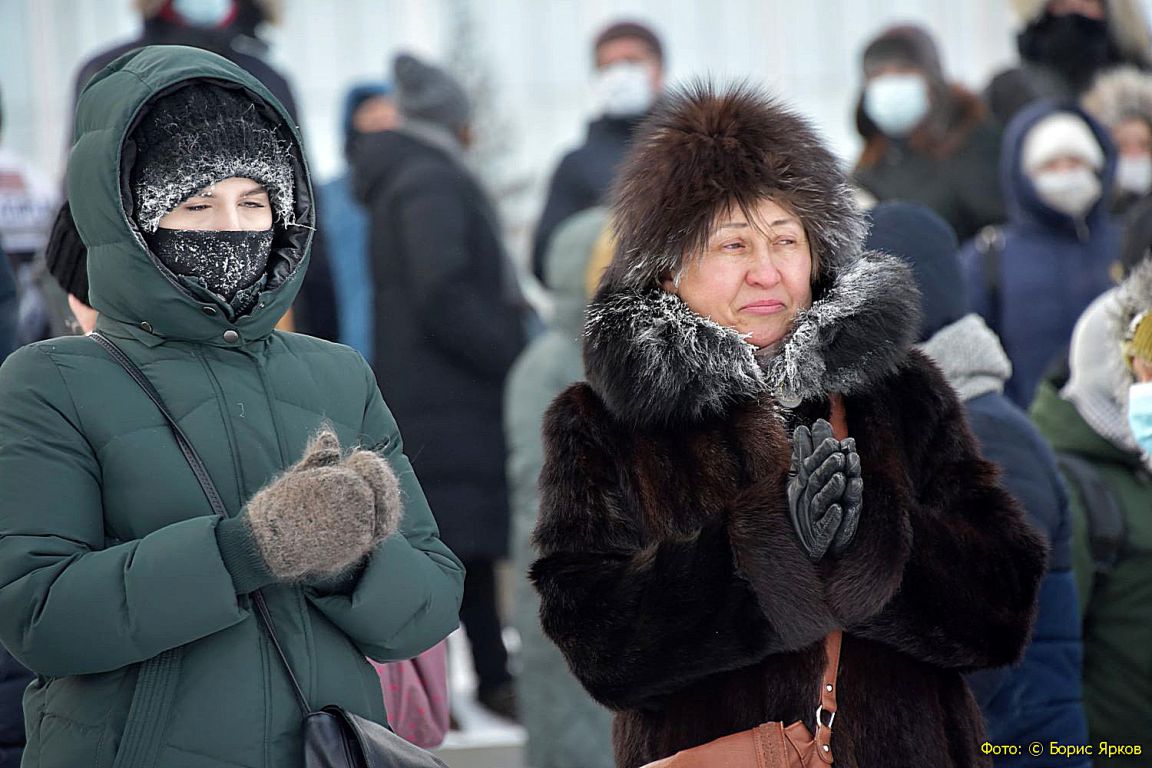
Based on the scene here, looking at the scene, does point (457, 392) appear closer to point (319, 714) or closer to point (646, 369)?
point (646, 369)

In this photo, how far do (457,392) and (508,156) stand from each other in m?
11.6

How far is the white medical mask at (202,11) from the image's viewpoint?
562 cm

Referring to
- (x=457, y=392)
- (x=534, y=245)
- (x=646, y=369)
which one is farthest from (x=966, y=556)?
(x=534, y=245)

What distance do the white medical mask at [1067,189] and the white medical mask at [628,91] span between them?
1890 mm

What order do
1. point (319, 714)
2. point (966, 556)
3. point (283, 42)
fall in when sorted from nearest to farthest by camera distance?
point (319, 714) → point (966, 556) → point (283, 42)

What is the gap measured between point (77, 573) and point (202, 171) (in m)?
0.74

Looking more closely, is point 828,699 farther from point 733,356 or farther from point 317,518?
point 317,518

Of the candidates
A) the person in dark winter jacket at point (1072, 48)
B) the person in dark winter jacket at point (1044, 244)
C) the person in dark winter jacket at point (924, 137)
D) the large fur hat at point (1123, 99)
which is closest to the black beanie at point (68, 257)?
the person in dark winter jacket at point (1044, 244)

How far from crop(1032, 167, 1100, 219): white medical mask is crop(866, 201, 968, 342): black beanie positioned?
2.17 meters

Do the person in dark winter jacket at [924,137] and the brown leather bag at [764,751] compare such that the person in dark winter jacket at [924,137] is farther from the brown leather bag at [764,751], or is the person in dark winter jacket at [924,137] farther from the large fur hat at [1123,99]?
the brown leather bag at [764,751]

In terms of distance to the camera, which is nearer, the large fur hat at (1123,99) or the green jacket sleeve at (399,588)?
the green jacket sleeve at (399,588)

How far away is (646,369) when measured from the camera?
9.72 ft

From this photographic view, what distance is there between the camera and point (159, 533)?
7.70 feet

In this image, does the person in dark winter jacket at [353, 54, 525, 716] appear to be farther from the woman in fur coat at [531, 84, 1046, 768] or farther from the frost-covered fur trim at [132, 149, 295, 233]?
the frost-covered fur trim at [132, 149, 295, 233]
